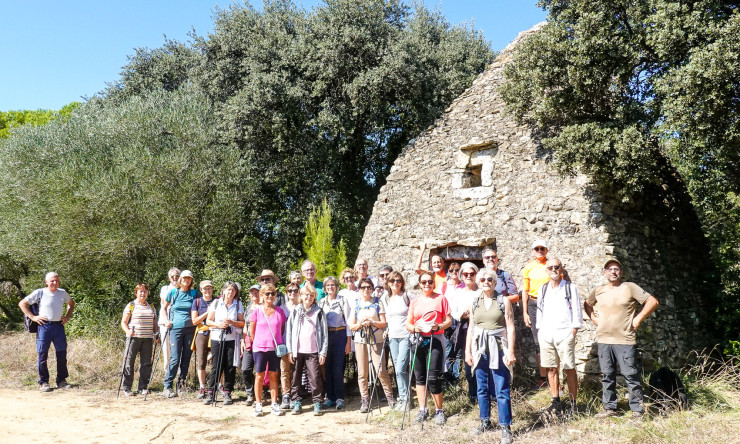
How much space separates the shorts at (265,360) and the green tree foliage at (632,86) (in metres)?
4.83

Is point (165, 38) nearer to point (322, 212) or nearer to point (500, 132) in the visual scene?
point (322, 212)

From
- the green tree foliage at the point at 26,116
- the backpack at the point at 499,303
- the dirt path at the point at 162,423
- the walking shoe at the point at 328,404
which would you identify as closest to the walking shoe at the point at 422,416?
the dirt path at the point at 162,423

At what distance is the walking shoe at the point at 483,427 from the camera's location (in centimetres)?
537

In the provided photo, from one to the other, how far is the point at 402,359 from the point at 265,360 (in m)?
1.83

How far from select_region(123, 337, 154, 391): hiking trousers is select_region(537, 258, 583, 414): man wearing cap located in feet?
19.0

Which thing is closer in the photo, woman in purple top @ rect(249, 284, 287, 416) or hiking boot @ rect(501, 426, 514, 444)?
hiking boot @ rect(501, 426, 514, 444)

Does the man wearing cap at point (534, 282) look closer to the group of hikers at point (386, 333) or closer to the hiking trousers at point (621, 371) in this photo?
the group of hikers at point (386, 333)

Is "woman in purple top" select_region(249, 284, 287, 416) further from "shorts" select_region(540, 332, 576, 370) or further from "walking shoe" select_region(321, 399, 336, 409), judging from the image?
"shorts" select_region(540, 332, 576, 370)

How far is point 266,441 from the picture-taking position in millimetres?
5523

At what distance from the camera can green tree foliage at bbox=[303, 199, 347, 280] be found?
12352 millimetres

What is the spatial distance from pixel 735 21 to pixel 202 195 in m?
10.8

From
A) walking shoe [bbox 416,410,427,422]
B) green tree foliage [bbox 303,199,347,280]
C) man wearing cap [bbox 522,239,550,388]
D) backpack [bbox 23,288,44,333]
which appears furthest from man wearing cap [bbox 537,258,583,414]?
backpack [bbox 23,288,44,333]

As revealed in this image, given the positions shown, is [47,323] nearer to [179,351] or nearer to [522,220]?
[179,351]

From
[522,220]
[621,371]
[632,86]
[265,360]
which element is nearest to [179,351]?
[265,360]
